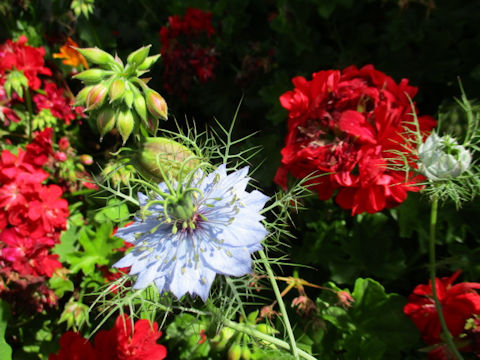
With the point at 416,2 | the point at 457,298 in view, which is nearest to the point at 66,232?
the point at 457,298

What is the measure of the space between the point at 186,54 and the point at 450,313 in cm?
133

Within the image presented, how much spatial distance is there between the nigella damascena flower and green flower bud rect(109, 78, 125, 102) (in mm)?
166

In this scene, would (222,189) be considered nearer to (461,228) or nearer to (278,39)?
(461,228)

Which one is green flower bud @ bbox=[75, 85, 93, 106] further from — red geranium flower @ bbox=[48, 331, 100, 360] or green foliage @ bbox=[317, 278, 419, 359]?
green foliage @ bbox=[317, 278, 419, 359]

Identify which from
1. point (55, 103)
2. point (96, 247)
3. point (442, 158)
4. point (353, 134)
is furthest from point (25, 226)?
point (442, 158)

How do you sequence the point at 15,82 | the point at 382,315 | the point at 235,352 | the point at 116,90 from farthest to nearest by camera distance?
the point at 15,82 < the point at 382,315 < the point at 235,352 < the point at 116,90

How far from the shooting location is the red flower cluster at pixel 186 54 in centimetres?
165

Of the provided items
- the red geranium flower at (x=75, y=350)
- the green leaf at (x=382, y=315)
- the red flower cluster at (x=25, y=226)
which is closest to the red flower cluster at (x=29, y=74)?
the red flower cluster at (x=25, y=226)

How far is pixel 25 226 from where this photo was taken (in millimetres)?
1223

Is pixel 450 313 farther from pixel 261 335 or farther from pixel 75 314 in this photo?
pixel 75 314

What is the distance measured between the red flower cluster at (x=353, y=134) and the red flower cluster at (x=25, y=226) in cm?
79

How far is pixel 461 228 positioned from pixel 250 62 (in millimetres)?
979

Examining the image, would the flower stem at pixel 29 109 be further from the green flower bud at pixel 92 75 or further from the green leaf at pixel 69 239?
the green flower bud at pixel 92 75

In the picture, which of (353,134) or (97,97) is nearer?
(97,97)
